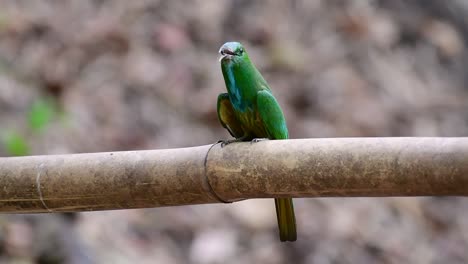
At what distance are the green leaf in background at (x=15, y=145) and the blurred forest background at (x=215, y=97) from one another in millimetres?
14

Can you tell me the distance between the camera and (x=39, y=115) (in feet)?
18.0

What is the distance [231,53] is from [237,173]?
2.27ft

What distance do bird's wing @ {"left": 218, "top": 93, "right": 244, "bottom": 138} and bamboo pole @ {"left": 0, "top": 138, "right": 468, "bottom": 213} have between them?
664mm

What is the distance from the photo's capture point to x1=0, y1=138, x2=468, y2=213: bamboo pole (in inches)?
85.6

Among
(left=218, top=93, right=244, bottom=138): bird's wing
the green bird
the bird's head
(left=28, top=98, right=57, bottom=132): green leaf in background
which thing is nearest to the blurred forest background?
(left=28, top=98, right=57, bottom=132): green leaf in background

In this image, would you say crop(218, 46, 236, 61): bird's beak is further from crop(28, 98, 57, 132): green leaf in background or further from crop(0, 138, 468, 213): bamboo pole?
crop(28, 98, 57, 132): green leaf in background

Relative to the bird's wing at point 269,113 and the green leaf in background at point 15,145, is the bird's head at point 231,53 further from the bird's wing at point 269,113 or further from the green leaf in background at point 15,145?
the green leaf in background at point 15,145

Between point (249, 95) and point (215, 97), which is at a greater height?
point (249, 95)

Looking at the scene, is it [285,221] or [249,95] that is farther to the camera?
[249,95]

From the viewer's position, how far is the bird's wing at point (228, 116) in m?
3.26

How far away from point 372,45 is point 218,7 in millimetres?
1310

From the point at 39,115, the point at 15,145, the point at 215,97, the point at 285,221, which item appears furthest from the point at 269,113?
the point at 215,97

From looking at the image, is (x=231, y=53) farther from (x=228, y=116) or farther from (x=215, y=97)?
(x=215, y=97)

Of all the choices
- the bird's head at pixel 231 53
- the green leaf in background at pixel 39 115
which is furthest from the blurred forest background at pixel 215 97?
the bird's head at pixel 231 53
